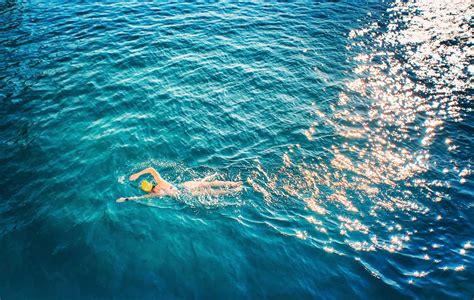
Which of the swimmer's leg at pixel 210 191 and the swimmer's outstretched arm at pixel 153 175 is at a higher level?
the swimmer's outstretched arm at pixel 153 175

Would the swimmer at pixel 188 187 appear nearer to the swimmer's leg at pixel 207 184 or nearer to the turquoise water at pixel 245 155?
the swimmer's leg at pixel 207 184

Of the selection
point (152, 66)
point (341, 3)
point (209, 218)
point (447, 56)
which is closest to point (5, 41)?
point (152, 66)

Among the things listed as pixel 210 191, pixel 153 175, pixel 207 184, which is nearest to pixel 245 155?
pixel 207 184

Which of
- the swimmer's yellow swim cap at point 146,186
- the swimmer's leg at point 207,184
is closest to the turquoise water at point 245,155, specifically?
the swimmer's leg at point 207,184

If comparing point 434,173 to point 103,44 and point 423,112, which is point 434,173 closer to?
point 423,112

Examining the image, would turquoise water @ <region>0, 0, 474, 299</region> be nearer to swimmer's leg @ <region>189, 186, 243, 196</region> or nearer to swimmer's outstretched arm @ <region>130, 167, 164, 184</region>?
swimmer's leg @ <region>189, 186, 243, 196</region>

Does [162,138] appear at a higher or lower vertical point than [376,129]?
lower

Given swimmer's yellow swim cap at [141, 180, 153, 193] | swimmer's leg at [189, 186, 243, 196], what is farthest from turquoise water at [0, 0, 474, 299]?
swimmer's yellow swim cap at [141, 180, 153, 193]
